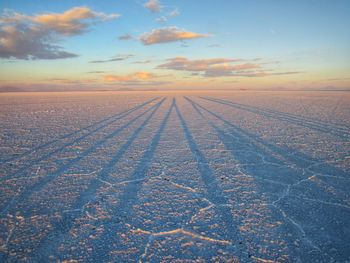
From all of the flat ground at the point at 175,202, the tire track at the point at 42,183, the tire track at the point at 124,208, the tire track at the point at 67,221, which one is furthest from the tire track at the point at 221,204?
the tire track at the point at 42,183

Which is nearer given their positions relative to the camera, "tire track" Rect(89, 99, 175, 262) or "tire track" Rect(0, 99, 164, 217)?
"tire track" Rect(89, 99, 175, 262)

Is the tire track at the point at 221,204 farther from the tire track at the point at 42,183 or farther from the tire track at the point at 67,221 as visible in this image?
the tire track at the point at 42,183

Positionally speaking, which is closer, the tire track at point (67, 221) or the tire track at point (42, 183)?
the tire track at point (67, 221)

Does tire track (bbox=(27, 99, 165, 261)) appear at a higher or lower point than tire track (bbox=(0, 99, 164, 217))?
lower

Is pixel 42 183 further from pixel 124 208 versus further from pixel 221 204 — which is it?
pixel 221 204

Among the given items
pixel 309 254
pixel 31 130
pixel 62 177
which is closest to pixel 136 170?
pixel 62 177

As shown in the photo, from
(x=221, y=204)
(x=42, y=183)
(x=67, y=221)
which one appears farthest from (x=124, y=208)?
(x=42, y=183)

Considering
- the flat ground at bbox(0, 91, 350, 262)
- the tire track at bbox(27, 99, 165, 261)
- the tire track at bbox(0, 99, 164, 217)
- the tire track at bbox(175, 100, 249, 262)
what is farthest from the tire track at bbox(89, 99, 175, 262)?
the tire track at bbox(0, 99, 164, 217)

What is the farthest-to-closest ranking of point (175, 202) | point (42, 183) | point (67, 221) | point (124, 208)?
point (42, 183)
point (175, 202)
point (124, 208)
point (67, 221)

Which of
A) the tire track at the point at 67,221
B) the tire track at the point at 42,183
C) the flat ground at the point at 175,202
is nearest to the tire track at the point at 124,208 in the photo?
the flat ground at the point at 175,202

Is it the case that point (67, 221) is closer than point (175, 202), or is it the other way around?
point (67, 221)

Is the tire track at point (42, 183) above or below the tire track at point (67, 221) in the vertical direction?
above

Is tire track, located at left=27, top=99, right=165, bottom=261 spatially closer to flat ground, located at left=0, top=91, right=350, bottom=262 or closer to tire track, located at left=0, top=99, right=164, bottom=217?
flat ground, located at left=0, top=91, right=350, bottom=262

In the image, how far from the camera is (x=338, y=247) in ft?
5.46
